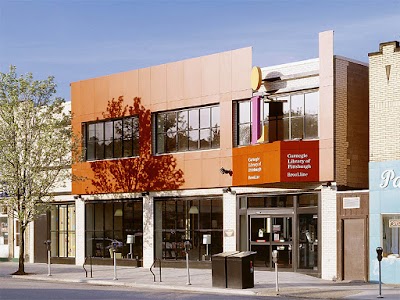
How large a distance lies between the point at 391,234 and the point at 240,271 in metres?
6.20

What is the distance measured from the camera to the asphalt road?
24.1 m

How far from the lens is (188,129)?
125 ft

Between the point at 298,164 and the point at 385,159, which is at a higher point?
the point at 385,159

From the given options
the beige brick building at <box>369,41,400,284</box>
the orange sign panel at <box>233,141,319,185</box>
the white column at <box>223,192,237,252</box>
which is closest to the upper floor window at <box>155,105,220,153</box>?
the white column at <box>223,192,237,252</box>

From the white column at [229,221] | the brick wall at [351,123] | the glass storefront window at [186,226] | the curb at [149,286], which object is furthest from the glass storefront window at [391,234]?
the glass storefront window at [186,226]

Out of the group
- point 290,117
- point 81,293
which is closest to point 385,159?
point 290,117

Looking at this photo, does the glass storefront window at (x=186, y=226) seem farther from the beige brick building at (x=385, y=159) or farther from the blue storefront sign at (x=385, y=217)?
the beige brick building at (x=385, y=159)

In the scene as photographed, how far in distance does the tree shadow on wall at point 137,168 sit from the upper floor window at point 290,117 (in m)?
5.42

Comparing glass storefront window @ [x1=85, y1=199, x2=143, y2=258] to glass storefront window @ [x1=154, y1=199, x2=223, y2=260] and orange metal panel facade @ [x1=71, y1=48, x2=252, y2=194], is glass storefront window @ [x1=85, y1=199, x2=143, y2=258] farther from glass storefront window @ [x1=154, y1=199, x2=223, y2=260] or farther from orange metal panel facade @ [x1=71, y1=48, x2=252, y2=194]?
glass storefront window @ [x1=154, y1=199, x2=223, y2=260]

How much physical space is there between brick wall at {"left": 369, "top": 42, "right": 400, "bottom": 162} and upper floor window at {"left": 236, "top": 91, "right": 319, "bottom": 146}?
2.80 m

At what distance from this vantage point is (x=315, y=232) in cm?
3284

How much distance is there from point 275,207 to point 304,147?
12.3ft

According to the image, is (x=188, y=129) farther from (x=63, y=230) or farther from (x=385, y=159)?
(x=63, y=230)

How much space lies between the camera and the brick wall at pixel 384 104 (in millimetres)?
29672
